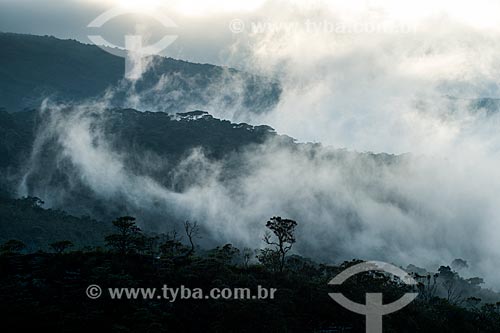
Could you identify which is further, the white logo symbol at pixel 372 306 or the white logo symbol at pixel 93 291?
the white logo symbol at pixel 372 306

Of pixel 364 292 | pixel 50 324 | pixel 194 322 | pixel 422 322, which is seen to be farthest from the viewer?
pixel 364 292

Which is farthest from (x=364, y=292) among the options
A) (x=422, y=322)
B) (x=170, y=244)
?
(x=170, y=244)

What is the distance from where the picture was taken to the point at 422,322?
58312 millimetres

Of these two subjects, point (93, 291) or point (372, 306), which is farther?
point (372, 306)

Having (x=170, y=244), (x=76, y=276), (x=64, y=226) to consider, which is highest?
(x=64, y=226)

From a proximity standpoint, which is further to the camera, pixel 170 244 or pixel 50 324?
pixel 170 244

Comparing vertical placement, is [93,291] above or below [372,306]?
below

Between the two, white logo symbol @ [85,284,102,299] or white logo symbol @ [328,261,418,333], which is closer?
white logo symbol @ [85,284,102,299]

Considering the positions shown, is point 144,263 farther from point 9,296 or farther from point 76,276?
point 9,296

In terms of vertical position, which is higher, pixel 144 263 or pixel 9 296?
pixel 144 263

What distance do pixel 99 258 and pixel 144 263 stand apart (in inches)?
206

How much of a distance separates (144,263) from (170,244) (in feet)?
55.2

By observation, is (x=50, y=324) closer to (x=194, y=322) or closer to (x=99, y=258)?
(x=194, y=322)

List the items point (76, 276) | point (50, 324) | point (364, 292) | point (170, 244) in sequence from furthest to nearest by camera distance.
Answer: point (170, 244) → point (364, 292) → point (76, 276) → point (50, 324)
